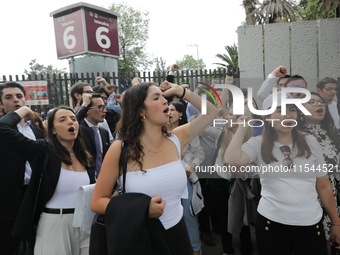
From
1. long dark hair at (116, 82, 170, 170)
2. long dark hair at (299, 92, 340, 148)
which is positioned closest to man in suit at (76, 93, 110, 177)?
long dark hair at (116, 82, 170, 170)

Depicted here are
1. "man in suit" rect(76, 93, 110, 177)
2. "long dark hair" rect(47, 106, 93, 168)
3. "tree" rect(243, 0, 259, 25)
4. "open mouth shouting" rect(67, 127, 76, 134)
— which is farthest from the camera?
"tree" rect(243, 0, 259, 25)

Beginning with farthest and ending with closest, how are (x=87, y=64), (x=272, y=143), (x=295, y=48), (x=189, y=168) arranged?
1. (x=87, y=64)
2. (x=295, y=48)
3. (x=189, y=168)
4. (x=272, y=143)

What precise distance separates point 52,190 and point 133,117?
911mm

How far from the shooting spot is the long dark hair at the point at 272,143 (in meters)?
2.09

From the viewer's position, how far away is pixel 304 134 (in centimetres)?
218

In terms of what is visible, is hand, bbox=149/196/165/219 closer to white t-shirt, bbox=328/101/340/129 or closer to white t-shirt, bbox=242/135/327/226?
white t-shirt, bbox=242/135/327/226

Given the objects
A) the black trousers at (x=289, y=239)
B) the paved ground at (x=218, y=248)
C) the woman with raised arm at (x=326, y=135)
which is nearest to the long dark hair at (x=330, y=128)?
the woman with raised arm at (x=326, y=135)

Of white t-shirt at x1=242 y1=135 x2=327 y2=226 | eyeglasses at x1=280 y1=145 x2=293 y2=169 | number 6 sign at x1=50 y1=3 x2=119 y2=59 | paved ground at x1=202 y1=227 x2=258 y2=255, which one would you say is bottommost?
paved ground at x1=202 y1=227 x2=258 y2=255

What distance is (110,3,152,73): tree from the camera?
3044 cm

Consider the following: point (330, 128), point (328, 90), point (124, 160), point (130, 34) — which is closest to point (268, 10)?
point (130, 34)

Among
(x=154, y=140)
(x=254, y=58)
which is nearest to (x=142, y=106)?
(x=154, y=140)

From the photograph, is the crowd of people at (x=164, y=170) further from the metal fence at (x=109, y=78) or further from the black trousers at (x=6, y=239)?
the metal fence at (x=109, y=78)

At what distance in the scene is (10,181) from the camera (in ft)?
8.50

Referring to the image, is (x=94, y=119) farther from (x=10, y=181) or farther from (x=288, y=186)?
(x=288, y=186)
